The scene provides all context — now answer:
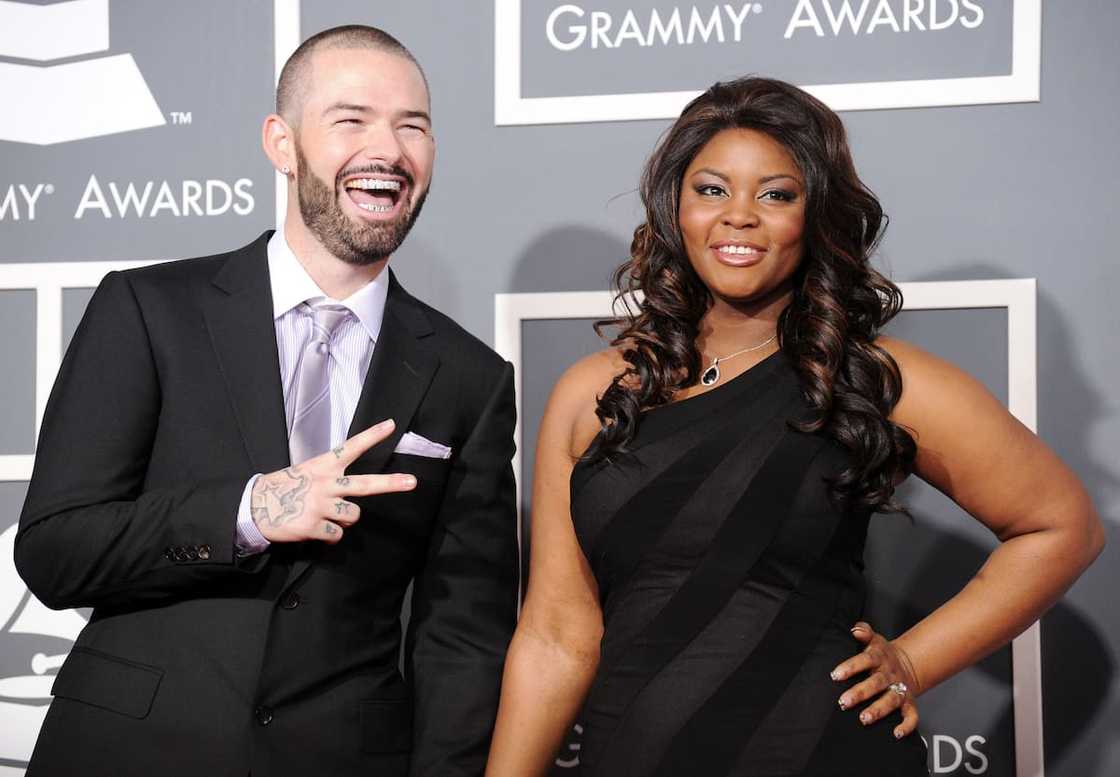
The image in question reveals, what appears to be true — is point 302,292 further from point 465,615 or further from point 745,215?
point 745,215

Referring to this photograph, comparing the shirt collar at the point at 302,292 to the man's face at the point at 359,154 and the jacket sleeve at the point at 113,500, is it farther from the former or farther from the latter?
the jacket sleeve at the point at 113,500

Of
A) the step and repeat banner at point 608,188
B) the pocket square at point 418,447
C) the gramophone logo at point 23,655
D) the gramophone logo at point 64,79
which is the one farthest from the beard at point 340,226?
the gramophone logo at point 23,655

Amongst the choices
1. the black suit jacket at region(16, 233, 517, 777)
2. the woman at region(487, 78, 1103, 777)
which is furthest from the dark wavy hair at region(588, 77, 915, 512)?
the black suit jacket at region(16, 233, 517, 777)

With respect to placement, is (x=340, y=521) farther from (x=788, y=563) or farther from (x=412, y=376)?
(x=788, y=563)

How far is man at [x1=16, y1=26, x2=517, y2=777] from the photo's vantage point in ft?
5.53

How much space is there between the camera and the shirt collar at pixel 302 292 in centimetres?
191

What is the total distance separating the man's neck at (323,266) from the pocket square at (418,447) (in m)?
0.26

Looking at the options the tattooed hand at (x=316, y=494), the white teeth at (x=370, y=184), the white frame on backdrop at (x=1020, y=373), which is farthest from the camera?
the white frame on backdrop at (x=1020, y=373)

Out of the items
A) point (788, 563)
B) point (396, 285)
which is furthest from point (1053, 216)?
point (396, 285)

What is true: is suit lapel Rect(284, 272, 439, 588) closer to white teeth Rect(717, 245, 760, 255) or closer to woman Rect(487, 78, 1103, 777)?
woman Rect(487, 78, 1103, 777)

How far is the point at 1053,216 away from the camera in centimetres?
254

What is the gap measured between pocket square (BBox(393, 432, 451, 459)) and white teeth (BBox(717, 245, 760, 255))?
54 cm

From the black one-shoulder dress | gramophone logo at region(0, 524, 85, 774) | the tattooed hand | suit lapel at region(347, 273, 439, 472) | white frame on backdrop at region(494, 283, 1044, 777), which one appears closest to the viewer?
the tattooed hand

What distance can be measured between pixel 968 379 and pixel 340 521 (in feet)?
3.18
